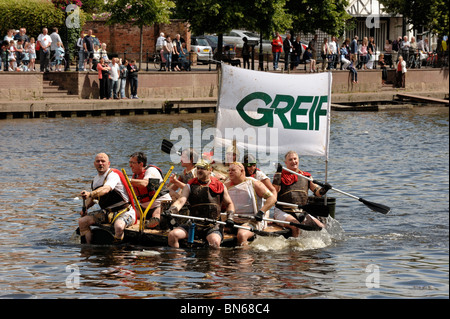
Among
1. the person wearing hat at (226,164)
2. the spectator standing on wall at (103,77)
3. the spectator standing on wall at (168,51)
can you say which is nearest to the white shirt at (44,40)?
the spectator standing on wall at (103,77)

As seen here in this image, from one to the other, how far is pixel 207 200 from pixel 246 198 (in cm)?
89

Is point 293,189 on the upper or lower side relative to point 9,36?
lower

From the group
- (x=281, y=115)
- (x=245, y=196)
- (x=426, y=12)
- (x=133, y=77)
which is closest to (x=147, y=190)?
(x=245, y=196)

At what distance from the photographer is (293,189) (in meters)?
17.5

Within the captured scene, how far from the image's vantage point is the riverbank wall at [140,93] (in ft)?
127

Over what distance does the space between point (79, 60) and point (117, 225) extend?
24.6 m

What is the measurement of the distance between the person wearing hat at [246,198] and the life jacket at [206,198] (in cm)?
49

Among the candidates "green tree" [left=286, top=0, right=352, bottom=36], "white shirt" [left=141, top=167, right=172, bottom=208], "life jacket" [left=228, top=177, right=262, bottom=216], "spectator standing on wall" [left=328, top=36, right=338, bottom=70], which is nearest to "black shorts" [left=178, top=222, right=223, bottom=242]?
"life jacket" [left=228, top=177, right=262, bottom=216]

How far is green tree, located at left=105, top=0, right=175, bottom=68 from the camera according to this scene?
4438cm

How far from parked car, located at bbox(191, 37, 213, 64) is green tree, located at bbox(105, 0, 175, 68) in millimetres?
5850

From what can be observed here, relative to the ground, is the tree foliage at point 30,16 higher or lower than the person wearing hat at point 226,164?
higher

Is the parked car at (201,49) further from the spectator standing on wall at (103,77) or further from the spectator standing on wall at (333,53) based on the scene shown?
the spectator standing on wall at (103,77)

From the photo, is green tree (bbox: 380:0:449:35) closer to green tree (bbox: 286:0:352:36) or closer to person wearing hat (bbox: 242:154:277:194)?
green tree (bbox: 286:0:352:36)

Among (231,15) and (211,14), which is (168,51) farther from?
(231,15)
